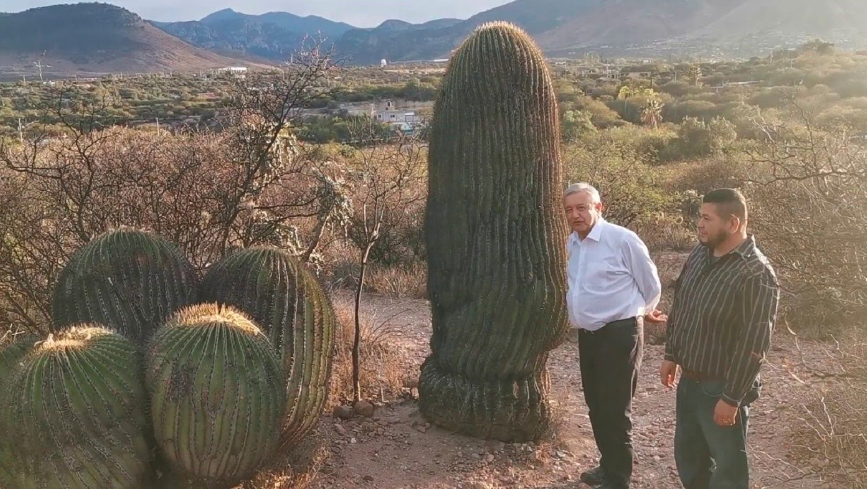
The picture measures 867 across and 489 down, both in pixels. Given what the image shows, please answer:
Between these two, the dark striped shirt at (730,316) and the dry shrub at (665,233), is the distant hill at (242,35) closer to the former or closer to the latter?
the dry shrub at (665,233)

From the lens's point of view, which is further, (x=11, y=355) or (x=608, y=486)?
(x=608, y=486)

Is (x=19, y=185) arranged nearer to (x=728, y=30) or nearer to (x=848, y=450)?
(x=848, y=450)

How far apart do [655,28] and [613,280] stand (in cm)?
10353

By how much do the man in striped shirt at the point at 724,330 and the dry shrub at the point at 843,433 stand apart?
2.89ft

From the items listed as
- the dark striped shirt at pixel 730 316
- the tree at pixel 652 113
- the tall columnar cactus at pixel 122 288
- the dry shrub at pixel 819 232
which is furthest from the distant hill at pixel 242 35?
the dark striped shirt at pixel 730 316

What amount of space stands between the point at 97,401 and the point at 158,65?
214ft

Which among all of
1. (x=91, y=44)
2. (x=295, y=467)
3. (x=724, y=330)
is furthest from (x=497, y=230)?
(x=91, y=44)

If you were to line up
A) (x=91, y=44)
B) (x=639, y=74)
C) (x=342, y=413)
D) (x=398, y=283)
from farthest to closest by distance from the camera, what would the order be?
(x=91, y=44) → (x=639, y=74) → (x=398, y=283) → (x=342, y=413)

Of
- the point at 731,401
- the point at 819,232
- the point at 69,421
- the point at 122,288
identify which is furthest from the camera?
the point at 819,232

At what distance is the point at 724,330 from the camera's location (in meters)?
3.36

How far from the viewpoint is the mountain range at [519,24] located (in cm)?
6134

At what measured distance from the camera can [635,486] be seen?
14.9 feet

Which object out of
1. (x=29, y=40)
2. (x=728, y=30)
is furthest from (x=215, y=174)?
(x=728, y=30)

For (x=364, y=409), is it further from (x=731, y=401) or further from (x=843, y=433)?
(x=843, y=433)
